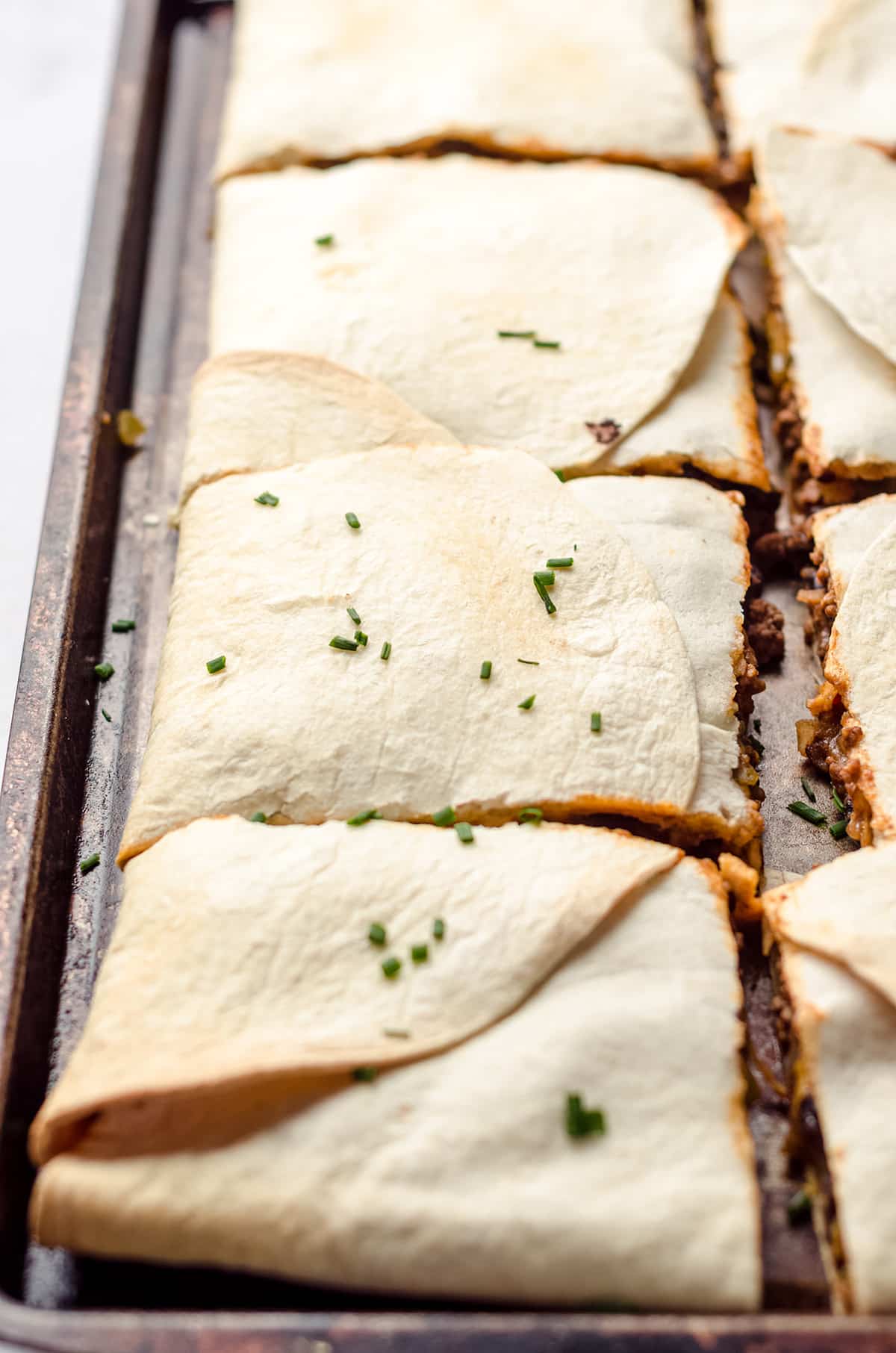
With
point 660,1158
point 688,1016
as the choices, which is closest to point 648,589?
point 688,1016

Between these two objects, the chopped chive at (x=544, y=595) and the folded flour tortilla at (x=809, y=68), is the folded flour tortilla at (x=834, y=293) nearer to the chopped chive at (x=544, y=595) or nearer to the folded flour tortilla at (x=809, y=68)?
the folded flour tortilla at (x=809, y=68)

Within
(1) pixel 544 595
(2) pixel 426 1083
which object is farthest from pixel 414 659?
(2) pixel 426 1083

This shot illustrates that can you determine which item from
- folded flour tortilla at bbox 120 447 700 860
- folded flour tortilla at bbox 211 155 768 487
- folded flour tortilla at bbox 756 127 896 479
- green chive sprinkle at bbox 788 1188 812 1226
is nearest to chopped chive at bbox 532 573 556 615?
folded flour tortilla at bbox 120 447 700 860

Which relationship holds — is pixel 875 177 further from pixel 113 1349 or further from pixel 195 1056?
pixel 113 1349

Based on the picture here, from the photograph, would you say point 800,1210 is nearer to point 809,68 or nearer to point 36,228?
point 809,68

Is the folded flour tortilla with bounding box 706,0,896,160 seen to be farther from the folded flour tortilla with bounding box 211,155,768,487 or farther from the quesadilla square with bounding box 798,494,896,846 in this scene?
the quesadilla square with bounding box 798,494,896,846

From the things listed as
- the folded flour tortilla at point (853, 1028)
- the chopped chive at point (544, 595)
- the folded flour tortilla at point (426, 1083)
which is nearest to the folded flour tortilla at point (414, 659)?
the chopped chive at point (544, 595)
